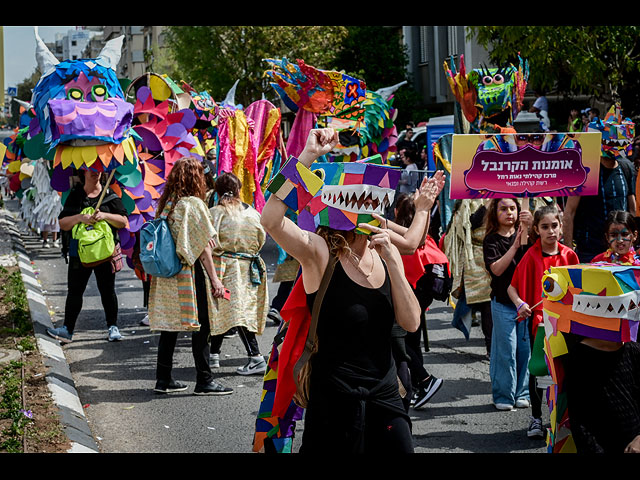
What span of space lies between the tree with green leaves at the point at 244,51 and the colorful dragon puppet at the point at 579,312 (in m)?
23.5

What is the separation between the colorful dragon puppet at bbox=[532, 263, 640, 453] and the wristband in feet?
4.65

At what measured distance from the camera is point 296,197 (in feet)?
12.3

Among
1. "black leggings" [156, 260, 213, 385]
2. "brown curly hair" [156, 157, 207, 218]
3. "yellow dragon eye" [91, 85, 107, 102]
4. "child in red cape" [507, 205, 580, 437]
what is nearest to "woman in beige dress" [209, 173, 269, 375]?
"black leggings" [156, 260, 213, 385]

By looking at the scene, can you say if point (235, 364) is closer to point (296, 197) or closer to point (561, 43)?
point (296, 197)

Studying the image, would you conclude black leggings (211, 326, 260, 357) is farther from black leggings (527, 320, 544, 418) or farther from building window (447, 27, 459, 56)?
building window (447, 27, 459, 56)

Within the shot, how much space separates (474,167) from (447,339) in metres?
3.30

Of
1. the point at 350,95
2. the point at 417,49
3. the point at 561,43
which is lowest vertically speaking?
the point at 350,95

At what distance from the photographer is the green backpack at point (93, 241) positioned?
8125 mm

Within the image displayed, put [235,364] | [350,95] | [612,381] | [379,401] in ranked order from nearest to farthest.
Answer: [379,401]
[612,381]
[235,364]
[350,95]

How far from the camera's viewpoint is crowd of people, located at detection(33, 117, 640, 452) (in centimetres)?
374

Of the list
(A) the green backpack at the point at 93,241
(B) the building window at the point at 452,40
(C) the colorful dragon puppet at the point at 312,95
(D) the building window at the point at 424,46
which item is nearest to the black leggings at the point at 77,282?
(A) the green backpack at the point at 93,241

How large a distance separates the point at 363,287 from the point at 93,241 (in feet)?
16.1

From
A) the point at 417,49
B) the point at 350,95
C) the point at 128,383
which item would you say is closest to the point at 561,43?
the point at 350,95

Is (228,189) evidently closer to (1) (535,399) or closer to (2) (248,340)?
(2) (248,340)
